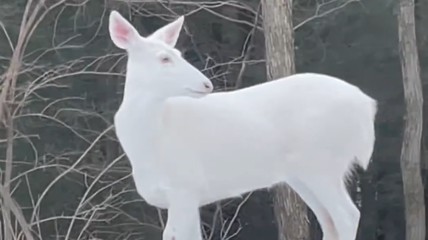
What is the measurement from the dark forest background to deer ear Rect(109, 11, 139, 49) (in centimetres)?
220

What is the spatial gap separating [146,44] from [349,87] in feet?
1.46

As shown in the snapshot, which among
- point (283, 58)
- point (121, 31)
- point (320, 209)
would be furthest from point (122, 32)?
point (283, 58)

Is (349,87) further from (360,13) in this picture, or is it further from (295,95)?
(360,13)

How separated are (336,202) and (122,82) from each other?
8.26ft

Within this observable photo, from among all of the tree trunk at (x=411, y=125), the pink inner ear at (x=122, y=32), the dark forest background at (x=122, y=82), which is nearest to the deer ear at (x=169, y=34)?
the pink inner ear at (x=122, y=32)

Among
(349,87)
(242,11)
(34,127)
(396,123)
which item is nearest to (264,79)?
(242,11)

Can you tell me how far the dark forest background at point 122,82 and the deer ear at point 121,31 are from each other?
2.20 m

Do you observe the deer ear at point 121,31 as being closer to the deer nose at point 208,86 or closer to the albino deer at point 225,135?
the albino deer at point 225,135

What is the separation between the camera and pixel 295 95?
1813 mm

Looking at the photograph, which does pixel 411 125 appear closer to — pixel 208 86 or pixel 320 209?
pixel 320 209

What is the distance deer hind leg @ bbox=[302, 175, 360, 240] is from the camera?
178cm

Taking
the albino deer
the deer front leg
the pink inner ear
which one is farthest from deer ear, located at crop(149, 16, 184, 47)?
the deer front leg

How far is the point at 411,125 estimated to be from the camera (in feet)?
13.3

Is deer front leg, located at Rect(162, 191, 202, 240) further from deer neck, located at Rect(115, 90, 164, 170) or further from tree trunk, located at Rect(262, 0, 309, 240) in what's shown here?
tree trunk, located at Rect(262, 0, 309, 240)
